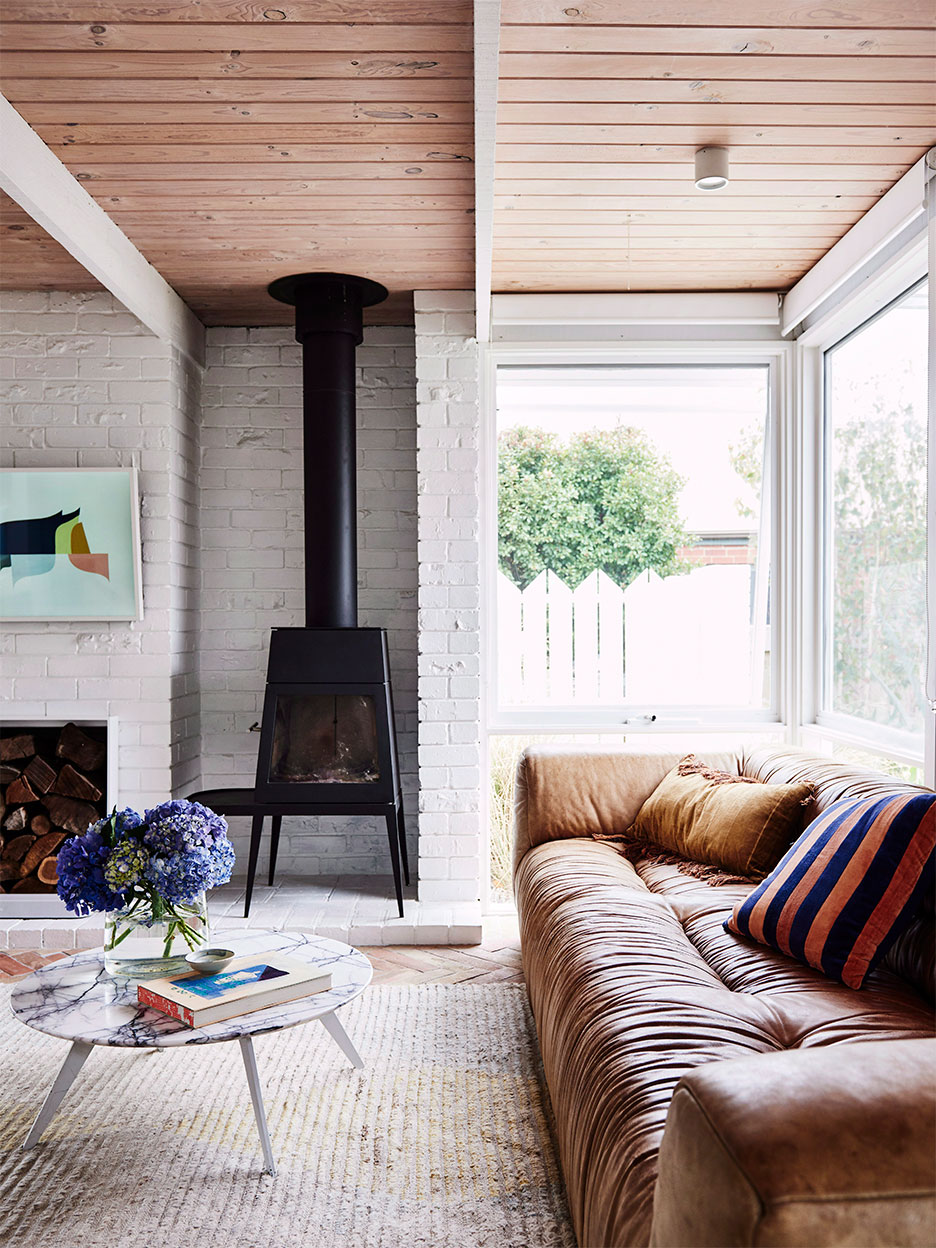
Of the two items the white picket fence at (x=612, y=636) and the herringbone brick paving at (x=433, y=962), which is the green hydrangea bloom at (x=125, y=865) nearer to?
the herringbone brick paving at (x=433, y=962)

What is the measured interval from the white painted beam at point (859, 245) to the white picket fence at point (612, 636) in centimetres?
105

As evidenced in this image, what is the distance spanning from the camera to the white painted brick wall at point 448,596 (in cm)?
392

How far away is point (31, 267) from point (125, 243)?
1.64 feet

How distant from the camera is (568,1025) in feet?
6.42

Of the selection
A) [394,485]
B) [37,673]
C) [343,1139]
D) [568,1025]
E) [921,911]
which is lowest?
[343,1139]

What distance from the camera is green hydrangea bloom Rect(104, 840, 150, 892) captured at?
2191 millimetres

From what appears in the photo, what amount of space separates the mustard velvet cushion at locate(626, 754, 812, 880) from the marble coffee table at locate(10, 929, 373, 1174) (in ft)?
3.49

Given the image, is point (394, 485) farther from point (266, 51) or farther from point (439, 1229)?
point (439, 1229)

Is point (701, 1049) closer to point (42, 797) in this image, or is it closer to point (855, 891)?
point (855, 891)

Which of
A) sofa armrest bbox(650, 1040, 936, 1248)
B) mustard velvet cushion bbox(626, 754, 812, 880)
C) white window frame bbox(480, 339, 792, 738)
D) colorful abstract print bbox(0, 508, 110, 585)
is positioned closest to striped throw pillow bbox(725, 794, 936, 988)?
mustard velvet cushion bbox(626, 754, 812, 880)

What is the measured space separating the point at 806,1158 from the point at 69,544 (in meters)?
3.50

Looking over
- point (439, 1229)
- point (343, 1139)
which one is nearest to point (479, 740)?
point (343, 1139)

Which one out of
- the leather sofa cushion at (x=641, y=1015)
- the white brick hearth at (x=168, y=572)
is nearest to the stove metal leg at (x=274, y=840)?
the white brick hearth at (x=168, y=572)

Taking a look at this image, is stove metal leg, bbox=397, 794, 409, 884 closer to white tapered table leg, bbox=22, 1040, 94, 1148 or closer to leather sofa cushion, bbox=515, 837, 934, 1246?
leather sofa cushion, bbox=515, 837, 934, 1246
